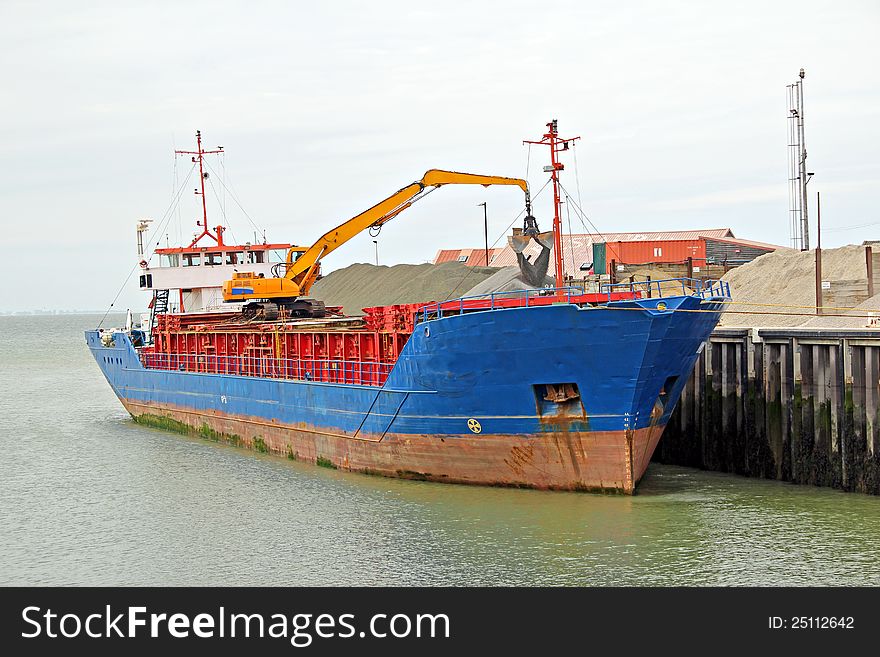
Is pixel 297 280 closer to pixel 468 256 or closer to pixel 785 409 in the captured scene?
pixel 785 409

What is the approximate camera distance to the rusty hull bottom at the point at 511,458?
19828mm

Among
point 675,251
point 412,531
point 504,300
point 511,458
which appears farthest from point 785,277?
point 412,531

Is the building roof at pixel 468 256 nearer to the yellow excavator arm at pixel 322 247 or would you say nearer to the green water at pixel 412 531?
the yellow excavator arm at pixel 322 247

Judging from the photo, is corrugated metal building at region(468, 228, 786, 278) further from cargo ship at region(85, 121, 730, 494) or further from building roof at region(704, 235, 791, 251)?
cargo ship at region(85, 121, 730, 494)

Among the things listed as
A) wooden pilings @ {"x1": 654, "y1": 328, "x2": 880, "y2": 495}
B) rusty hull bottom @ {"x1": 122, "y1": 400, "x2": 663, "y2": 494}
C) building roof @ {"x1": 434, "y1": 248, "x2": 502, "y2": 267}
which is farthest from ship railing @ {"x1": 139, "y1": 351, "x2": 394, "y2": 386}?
building roof @ {"x1": 434, "y1": 248, "x2": 502, "y2": 267}

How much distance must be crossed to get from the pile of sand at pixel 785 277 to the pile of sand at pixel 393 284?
26.0 m

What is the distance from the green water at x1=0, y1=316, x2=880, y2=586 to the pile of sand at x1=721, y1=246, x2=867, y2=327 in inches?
603

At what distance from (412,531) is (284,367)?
10.6 m

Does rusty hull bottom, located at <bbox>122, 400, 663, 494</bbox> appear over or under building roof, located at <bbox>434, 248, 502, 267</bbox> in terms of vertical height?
under

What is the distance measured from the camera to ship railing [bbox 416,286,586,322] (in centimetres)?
2008

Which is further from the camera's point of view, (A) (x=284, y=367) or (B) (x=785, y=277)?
(B) (x=785, y=277)

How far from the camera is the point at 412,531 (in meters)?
18.8

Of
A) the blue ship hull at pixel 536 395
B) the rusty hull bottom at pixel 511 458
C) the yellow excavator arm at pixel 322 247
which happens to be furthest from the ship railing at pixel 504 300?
the yellow excavator arm at pixel 322 247
